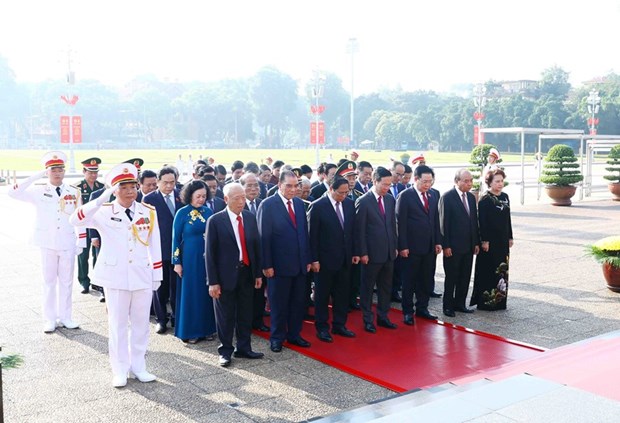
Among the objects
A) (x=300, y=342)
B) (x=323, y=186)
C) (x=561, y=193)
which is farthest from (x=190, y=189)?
(x=561, y=193)

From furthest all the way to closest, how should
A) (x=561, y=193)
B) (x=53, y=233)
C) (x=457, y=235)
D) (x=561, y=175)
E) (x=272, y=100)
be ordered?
1. (x=272, y=100)
2. (x=561, y=193)
3. (x=561, y=175)
4. (x=457, y=235)
5. (x=53, y=233)

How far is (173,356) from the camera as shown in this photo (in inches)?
238

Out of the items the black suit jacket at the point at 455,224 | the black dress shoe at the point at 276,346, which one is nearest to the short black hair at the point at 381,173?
the black suit jacket at the point at 455,224

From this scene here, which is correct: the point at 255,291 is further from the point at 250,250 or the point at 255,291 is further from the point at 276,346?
the point at 250,250

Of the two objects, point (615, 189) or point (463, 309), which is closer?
point (463, 309)

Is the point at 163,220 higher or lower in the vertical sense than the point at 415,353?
higher

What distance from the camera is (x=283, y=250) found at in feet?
20.3

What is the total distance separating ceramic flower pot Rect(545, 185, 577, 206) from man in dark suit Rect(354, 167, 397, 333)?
1386cm

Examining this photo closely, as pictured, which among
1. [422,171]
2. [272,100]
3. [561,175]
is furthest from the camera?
[272,100]

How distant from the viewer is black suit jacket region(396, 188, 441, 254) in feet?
23.4

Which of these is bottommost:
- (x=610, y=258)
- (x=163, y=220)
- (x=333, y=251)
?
(x=610, y=258)

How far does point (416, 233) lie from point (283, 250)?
1.68m

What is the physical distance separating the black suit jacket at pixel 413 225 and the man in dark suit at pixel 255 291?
5.07ft

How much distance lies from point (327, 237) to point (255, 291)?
3.60 ft
